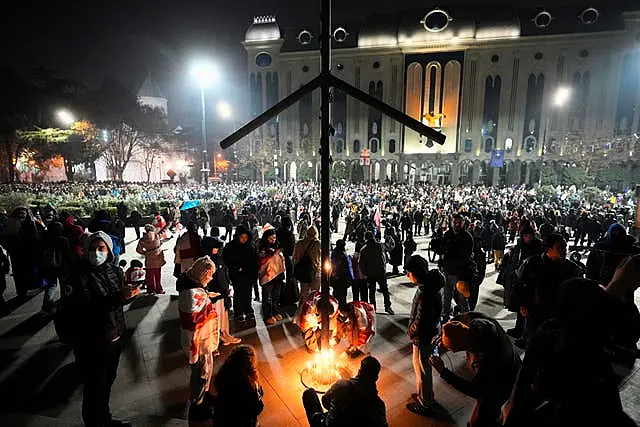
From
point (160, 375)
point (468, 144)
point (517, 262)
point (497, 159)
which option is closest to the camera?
point (160, 375)

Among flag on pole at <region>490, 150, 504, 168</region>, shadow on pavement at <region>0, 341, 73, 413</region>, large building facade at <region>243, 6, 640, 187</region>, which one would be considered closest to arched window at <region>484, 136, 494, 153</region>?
large building facade at <region>243, 6, 640, 187</region>

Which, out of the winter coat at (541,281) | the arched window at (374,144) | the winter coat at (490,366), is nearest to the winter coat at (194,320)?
the winter coat at (490,366)

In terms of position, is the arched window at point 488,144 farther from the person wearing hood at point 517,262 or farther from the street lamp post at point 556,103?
the person wearing hood at point 517,262

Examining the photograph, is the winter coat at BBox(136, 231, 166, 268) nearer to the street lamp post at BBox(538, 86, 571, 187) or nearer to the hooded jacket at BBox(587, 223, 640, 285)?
the hooded jacket at BBox(587, 223, 640, 285)

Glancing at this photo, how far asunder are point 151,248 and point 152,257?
0.68 feet

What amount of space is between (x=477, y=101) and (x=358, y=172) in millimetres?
18132

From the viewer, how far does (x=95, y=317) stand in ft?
10.9

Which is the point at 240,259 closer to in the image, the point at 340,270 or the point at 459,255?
the point at 340,270

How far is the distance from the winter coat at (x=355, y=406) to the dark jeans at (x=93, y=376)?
2.40m

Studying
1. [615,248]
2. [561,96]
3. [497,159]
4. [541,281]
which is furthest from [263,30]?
[541,281]

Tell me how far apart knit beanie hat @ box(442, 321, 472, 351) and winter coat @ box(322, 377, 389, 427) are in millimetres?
731

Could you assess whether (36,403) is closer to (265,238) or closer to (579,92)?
(265,238)

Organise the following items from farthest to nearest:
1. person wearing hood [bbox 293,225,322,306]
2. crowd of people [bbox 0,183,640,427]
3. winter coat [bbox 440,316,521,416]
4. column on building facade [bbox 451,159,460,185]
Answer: column on building facade [bbox 451,159,460,185], person wearing hood [bbox 293,225,322,306], winter coat [bbox 440,316,521,416], crowd of people [bbox 0,183,640,427]

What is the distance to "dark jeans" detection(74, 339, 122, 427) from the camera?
334cm
